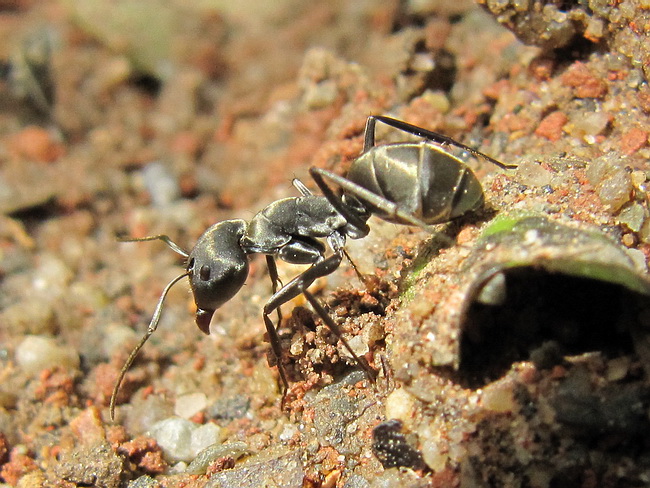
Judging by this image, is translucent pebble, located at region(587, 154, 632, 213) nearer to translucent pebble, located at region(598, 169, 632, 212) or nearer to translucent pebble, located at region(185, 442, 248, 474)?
translucent pebble, located at region(598, 169, 632, 212)

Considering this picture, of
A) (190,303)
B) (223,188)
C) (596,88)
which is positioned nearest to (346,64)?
(223,188)

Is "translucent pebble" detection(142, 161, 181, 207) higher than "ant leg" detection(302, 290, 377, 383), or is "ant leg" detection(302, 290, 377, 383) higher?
"ant leg" detection(302, 290, 377, 383)

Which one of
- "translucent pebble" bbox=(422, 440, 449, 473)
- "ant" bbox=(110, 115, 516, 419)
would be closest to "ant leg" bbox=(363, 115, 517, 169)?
"ant" bbox=(110, 115, 516, 419)

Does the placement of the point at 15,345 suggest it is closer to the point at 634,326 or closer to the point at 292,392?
the point at 292,392

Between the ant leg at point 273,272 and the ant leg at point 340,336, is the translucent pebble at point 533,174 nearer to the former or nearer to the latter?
the ant leg at point 340,336

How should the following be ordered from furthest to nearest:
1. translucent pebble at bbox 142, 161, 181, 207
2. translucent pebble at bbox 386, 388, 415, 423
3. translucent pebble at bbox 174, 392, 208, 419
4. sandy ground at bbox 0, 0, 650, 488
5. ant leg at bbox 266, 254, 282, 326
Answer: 1. translucent pebble at bbox 142, 161, 181, 207
2. ant leg at bbox 266, 254, 282, 326
3. translucent pebble at bbox 174, 392, 208, 419
4. translucent pebble at bbox 386, 388, 415, 423
5. sandy ground at bbox 0, 0, 650, 488

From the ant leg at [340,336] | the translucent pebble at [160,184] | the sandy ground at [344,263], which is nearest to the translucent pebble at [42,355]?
the sandy ground at [344,263]

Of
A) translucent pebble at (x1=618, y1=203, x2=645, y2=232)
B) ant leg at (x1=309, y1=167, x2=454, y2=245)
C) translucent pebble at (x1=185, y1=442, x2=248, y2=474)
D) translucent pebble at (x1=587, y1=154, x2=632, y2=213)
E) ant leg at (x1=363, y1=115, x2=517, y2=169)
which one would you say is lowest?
translucent pebble at (x1=185, y1=442, x2=248, y2=474)
